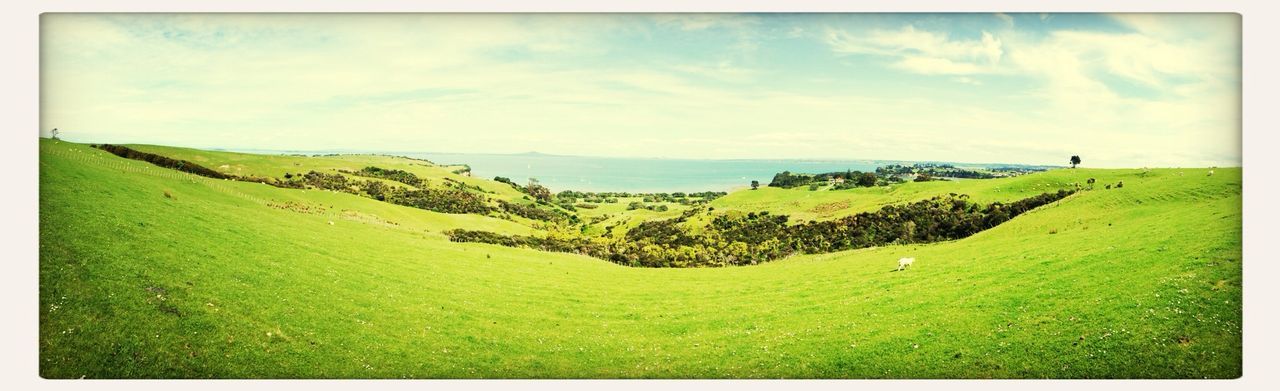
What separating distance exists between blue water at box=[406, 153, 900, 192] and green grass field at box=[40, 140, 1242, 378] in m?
12.6

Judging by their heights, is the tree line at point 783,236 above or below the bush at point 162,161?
below

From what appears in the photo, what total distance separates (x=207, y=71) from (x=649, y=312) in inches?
702

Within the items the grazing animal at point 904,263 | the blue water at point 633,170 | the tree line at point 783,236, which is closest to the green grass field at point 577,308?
the grazing animal at point 904,263

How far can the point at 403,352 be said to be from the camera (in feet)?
49.1

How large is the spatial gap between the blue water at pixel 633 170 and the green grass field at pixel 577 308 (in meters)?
12.6

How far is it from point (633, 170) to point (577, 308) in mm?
24799

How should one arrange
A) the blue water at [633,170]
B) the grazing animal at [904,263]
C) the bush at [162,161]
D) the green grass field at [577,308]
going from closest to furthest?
the green grass field at [577,308] → the bush at [162,161] → the grazing animal at [904,263] → the blue water at [633,170]

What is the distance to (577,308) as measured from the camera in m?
18.3

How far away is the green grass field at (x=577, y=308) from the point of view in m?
13.7

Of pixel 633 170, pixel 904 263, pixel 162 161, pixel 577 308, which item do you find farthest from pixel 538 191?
pixel 904 263

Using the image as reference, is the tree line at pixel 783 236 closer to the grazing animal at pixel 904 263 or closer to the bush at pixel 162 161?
the grazing animal at pixel 904 263

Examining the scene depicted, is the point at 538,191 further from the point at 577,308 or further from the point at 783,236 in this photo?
the point at 577,308

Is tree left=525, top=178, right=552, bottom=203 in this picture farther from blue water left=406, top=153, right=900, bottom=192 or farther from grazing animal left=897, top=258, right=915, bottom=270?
grazing animal left=897, top=258, right=915, bottom=270

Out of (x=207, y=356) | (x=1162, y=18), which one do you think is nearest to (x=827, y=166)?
(x=1162, y=18)
